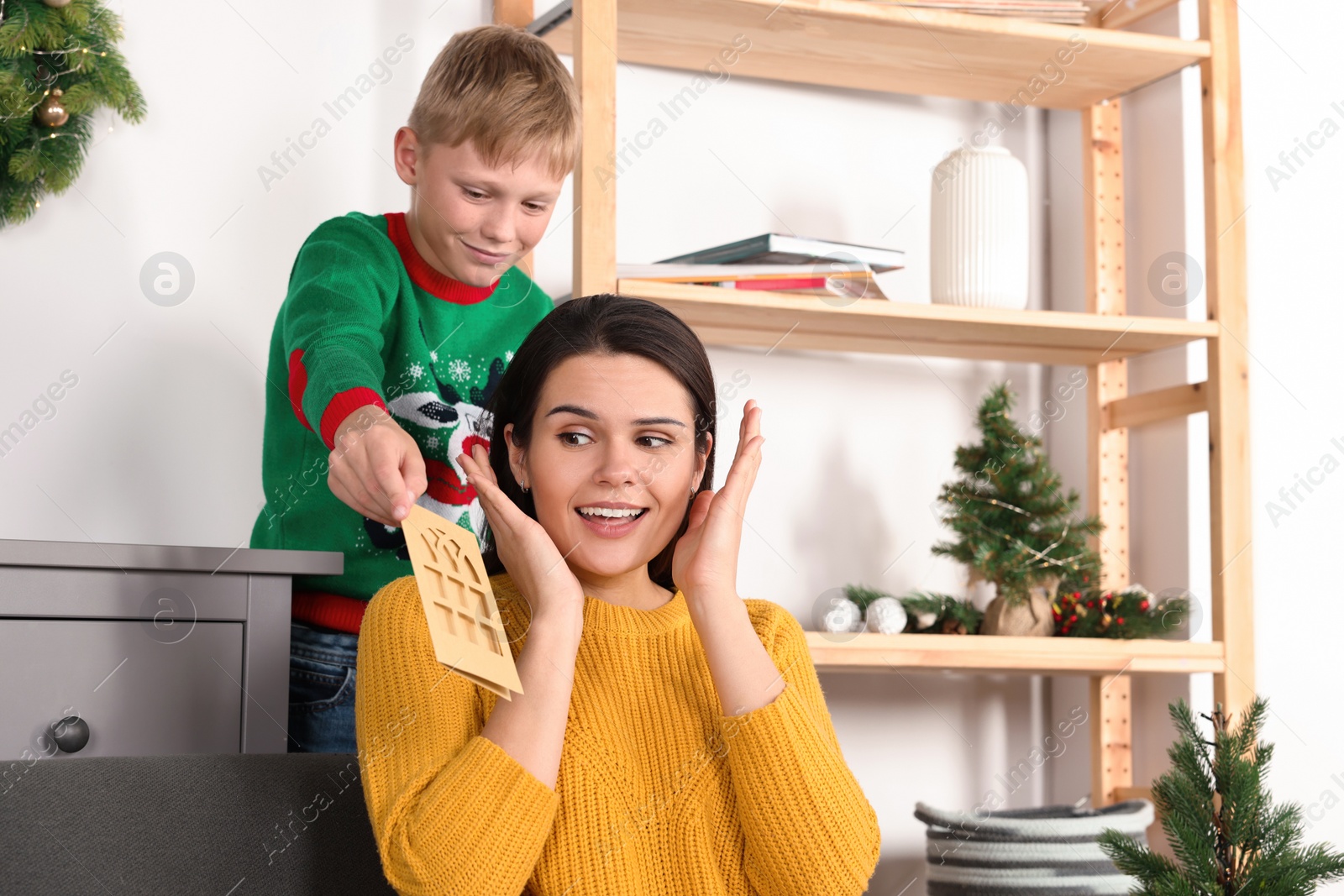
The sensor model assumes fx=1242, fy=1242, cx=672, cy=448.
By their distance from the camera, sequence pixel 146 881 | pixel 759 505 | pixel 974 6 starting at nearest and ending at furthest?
1. pixel 146 881
2. pixel 974 6
3. pixel 759 505

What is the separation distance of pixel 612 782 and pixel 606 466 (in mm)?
260

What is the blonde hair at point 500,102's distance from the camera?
3.85 feet

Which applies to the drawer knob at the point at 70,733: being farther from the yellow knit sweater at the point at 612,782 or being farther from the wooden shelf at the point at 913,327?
the wooden shelf at the point at 913,327

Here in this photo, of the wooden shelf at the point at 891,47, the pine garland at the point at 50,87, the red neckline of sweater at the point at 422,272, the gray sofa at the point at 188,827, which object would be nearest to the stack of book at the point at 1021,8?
the wooden shelf at the point at 891,47

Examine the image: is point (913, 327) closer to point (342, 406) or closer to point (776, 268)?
point (776, 268)

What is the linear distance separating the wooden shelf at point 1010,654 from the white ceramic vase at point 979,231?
0.51 metres

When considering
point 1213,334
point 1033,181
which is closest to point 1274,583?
point 1213,334

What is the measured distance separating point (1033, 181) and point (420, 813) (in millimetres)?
1709

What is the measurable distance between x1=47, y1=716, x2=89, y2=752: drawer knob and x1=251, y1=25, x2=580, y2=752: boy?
217 millimetres

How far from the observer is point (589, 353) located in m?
1.12

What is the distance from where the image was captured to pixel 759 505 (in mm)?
2002

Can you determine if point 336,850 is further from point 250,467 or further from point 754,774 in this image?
point 250,467

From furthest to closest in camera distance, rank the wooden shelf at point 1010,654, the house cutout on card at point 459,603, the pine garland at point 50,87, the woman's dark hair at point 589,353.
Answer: the wooden shelf at point 1010,654
the pine garland at point 50,87
the woman's dark hair at point 589,353
the house cutout on card at point 459,603

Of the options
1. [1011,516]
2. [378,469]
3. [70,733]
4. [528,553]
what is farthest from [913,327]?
[70,733]
